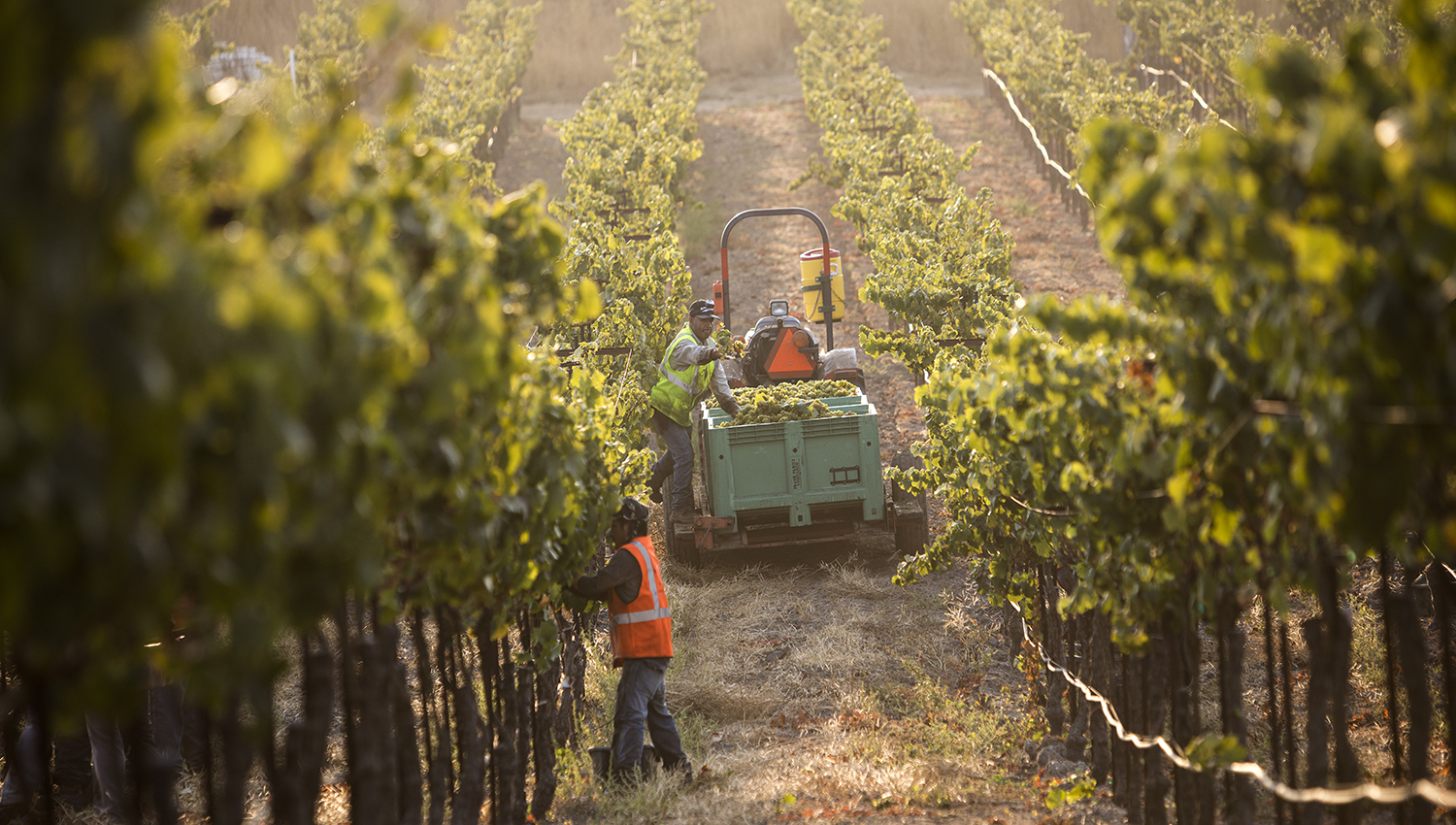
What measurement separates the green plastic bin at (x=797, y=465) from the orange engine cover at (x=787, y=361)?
2065 millimetres

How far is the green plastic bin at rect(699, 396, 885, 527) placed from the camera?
9.48 m

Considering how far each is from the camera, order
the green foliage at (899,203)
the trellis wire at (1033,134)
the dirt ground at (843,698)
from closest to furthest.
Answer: the dirt ground at (843,698) < the green foliage at (899,203) < the trellis wire at (1033,134)

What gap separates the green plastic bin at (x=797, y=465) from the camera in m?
9.48

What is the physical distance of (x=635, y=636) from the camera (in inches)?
248

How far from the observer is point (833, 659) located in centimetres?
812

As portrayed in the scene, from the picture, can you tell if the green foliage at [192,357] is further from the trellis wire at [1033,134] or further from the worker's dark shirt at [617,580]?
the trellis wire at [1033,134]

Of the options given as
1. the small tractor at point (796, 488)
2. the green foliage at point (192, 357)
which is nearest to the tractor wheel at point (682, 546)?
A: the small tractor at point (796, 488)

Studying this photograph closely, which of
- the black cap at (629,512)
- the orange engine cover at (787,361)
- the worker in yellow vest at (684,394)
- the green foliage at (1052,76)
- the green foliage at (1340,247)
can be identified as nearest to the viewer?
the green foliage at (1340,247)

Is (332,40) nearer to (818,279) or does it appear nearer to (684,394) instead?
(818,279)

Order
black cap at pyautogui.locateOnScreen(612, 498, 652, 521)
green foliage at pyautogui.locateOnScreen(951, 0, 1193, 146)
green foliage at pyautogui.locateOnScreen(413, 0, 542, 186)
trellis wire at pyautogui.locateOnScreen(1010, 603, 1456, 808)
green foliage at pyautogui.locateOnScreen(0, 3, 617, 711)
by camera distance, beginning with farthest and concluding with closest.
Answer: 1. green foliage at pyautogui.locateOnScreen(413, 0, 542, 186)
2. green foliage at pyautogui.locateOnScreen(951, 0, 1193, 146)
3. black cap at pyautogui.locateOnScreen(612, 498, 652, 521)
4. trellis wire at pyautogui.locateOnScreen(1010, 603, 1456, 808)
5. green foliage at pyautogui.locateOnScreen(0, 3, 617, 711)

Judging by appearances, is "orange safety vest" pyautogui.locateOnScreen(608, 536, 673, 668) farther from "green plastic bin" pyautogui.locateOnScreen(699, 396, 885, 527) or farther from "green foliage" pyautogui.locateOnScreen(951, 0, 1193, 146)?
"green foliage" pyautogui.locateOnScreen(951, 0, 1193, 146)

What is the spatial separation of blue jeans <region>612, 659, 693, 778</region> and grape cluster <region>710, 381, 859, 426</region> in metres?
3.47

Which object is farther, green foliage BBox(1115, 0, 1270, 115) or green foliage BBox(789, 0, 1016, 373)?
green foliage BBox(1115, 0, 1270, 115)

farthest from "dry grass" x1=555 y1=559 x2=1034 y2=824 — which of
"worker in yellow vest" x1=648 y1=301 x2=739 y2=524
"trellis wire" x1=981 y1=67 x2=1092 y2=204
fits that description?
"trellis wire" x1=981 y1=67 x2=1092 y2=204
